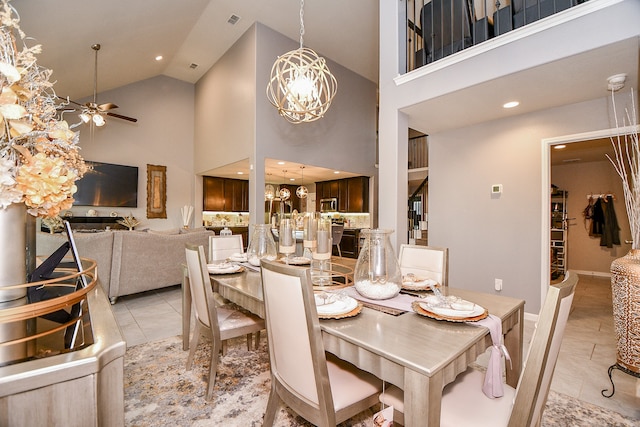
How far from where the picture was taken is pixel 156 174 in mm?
7227

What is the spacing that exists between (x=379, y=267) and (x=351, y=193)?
640cm

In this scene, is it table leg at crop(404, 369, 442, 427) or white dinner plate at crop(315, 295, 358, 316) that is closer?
table leg at crop(404, 369, 442, 427)

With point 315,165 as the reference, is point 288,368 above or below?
below

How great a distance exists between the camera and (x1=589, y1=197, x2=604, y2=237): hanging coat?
586 cm

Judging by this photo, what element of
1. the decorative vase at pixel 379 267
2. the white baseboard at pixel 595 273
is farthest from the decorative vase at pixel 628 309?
the white baseboard at pixel 595 273

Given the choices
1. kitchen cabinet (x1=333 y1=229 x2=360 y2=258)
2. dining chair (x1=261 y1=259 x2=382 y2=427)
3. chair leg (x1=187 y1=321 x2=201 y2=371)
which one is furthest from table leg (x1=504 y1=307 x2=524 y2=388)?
kitchen cabinet (x1=333 y1=229 x2=360 y2=258)

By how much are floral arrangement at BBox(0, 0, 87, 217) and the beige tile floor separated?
1838mm

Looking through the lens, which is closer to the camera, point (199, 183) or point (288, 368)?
point (288, 368)

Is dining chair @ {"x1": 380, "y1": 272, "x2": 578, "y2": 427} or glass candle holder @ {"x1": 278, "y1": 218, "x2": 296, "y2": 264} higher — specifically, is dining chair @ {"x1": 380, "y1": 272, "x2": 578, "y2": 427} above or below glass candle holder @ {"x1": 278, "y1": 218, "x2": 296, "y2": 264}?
below

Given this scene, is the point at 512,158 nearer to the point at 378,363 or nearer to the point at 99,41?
the point at 378,363

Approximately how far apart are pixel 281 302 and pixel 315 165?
5.33 m

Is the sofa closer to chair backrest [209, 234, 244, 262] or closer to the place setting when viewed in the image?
chair backrest [209, 234, 244, 262]

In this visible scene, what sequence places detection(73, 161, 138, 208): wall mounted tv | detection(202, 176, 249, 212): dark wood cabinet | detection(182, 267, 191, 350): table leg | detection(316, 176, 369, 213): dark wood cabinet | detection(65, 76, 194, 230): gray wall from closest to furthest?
Answer: 1. detection(182, 267, 191, 350): table leg
2. detection(73, 161, 138, 208): wall mounted tv
3. detection(65, 76, 194, 230): gray wall
4. detection(316, 176, 369, 213): dark wood cabinet
5. detection(202, 176, 249, 212): dark wood cabinet

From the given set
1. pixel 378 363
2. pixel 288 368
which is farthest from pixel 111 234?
pixel 378 363
